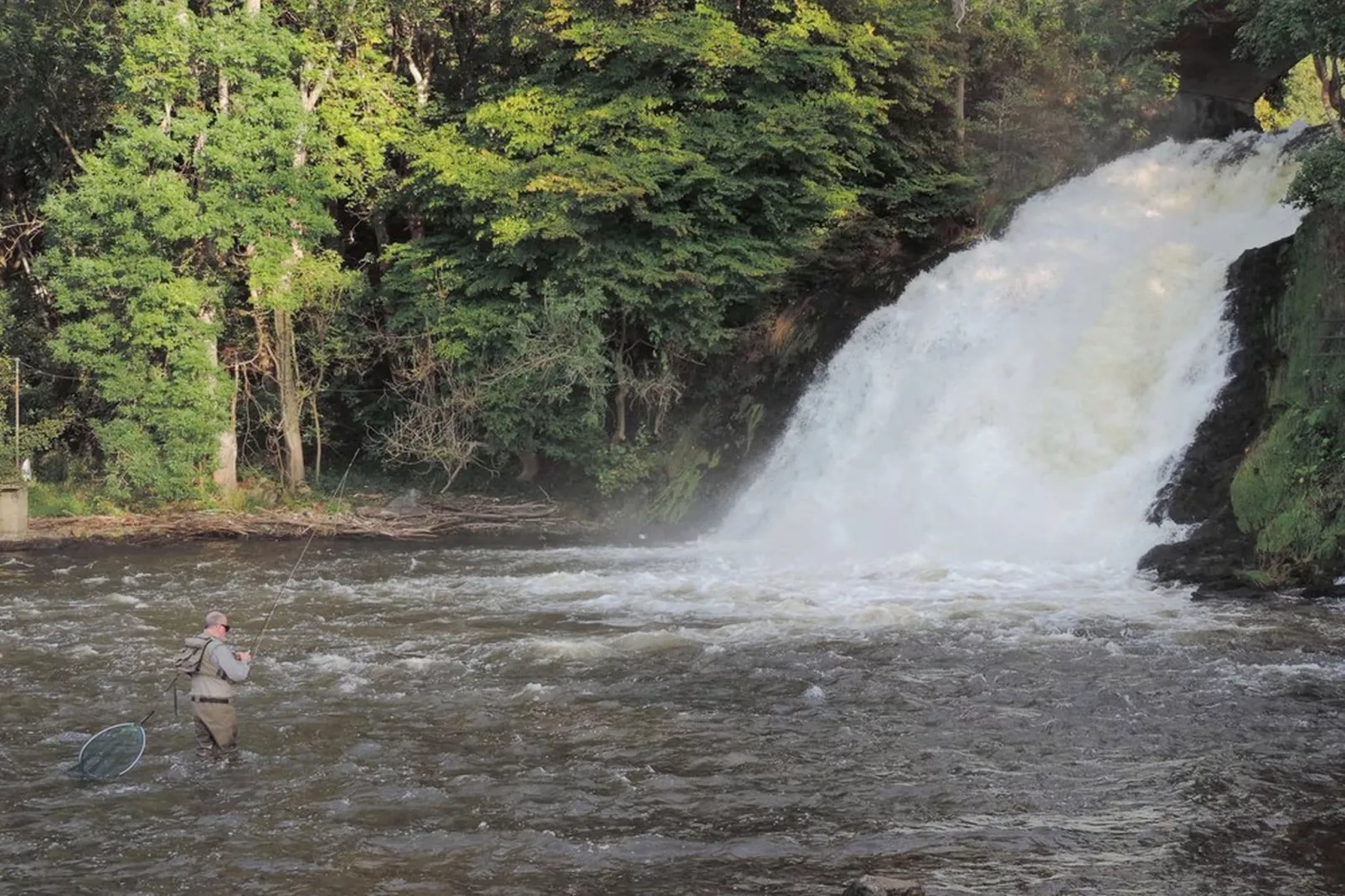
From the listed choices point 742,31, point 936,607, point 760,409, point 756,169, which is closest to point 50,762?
point 936,607

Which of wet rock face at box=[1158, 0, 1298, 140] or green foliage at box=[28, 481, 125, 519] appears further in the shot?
wet rock face at box=[1158, 0, 1298, 140]

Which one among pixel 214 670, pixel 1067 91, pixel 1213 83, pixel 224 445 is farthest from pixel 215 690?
pixel 1213 83

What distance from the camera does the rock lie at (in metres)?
6.99

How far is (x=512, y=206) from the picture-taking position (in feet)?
81.8

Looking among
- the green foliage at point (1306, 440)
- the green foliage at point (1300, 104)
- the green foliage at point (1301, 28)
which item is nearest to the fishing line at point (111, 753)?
the green foliage at point (1306, 440)

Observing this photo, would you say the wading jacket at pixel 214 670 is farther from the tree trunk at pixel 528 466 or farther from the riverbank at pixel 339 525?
Result: the tree trunk at pixel 528 466

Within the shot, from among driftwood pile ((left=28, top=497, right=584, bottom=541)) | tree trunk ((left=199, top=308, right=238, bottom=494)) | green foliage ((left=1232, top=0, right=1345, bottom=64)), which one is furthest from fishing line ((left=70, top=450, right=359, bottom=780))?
tree trunk ((left=199, top=308, right=238, bottom=494))

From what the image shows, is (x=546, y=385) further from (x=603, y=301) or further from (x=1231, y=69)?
(x=1231, y=69)

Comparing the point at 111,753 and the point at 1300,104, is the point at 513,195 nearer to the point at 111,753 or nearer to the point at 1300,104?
the point at 111,753

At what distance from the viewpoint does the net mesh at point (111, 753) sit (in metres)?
9.90

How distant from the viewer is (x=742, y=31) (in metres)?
26.6

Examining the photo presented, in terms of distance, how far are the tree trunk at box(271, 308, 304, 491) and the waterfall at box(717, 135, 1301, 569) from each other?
396 inches

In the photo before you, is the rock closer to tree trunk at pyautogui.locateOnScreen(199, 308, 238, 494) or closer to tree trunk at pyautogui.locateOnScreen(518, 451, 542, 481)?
tree trunk at pyautogui.locateOnScreen(518, 451, 542, 481)

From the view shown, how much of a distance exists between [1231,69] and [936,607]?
2022 centimetres
